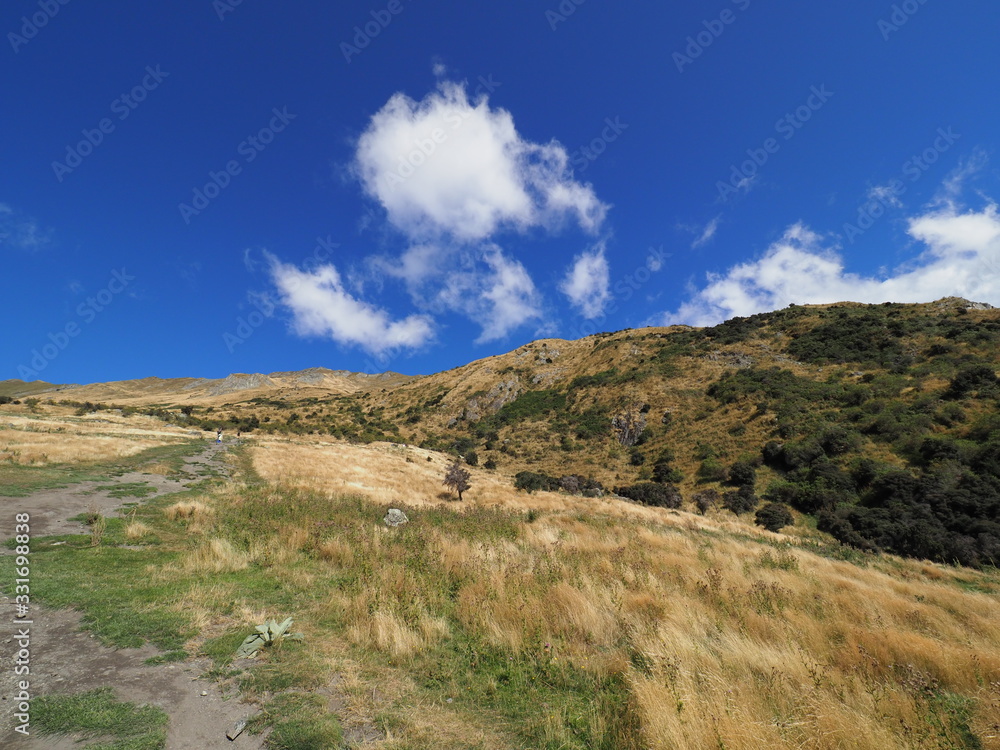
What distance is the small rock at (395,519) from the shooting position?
13118 millimetres

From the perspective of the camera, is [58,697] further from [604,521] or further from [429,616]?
[604,521]

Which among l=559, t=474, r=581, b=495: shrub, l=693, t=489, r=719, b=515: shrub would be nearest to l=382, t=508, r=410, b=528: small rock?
l=559, t=474, r=581, b=495: shrub

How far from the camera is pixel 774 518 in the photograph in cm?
2558

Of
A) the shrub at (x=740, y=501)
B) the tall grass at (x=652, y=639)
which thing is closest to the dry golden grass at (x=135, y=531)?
the tall grass at (x=652, y=639)

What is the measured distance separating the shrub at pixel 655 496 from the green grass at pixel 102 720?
32.2 m

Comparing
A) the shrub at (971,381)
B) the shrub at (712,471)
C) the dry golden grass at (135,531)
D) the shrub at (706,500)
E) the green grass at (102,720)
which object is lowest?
the shrub at (706,500)

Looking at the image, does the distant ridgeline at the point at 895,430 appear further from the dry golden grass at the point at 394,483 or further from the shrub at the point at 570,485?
the shrub at the point at 570,485

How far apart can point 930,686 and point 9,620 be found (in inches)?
465

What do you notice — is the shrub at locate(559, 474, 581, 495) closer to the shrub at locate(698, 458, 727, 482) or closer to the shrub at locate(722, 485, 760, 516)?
the shrub at locate(722, 485, 760, 516)

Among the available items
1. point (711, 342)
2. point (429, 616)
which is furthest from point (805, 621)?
point (711, 342)

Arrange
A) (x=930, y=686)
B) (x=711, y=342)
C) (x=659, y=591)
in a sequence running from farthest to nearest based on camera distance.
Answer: (x=711, y=342) < (x=659, y=591) < (x=930, y=686)

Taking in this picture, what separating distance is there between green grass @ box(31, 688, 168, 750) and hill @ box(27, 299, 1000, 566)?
28976 mm

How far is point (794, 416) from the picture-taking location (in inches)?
1575

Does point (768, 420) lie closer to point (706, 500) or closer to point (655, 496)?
point (706, 500)
